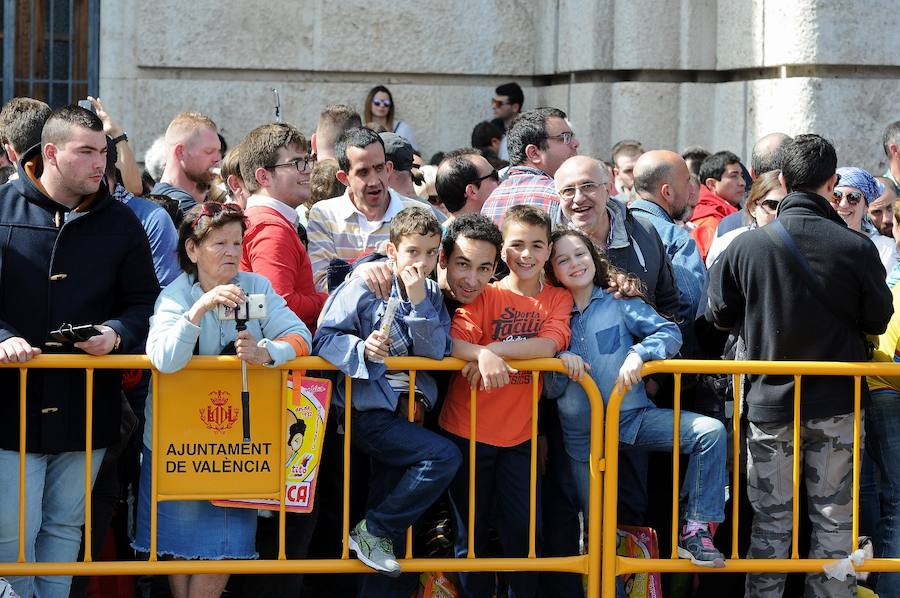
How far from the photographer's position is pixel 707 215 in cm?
794

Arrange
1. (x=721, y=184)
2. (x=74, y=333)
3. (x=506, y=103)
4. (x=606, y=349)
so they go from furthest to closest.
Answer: (x=506, y=103)
(x=721, y=184)
(x=606, y=349)
(x=74, y=333)

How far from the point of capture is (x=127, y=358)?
5023 mm

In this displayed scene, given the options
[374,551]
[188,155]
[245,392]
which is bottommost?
[374,551]

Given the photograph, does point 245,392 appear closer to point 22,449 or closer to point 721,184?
point 22,449

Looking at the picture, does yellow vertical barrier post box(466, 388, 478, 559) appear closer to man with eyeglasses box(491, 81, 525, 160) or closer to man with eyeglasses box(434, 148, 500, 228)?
man with eyeglasses box(434, 148, 500, 228)

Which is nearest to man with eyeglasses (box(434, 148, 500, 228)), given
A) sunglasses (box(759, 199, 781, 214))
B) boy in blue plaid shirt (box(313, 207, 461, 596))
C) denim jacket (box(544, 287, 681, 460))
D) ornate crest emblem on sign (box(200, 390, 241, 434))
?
sunglasses (box(759, 199, 781, 214))

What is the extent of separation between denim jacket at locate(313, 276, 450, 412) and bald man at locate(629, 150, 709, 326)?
1426 mm

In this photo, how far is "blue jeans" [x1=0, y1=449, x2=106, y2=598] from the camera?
5.05 m

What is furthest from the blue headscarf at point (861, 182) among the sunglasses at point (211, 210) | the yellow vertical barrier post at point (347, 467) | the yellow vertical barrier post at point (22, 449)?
the yellow vertical barrier post at point (22, 449)

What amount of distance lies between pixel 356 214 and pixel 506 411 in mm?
1425

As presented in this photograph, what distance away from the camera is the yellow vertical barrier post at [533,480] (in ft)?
17.3

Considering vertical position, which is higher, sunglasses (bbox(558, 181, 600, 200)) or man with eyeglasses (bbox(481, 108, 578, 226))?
man with eyeglasses (bbox(481, 108, 578, 226))

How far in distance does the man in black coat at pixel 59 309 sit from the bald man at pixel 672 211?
2.44 metres

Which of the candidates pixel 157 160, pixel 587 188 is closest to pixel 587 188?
pixel 587 188
